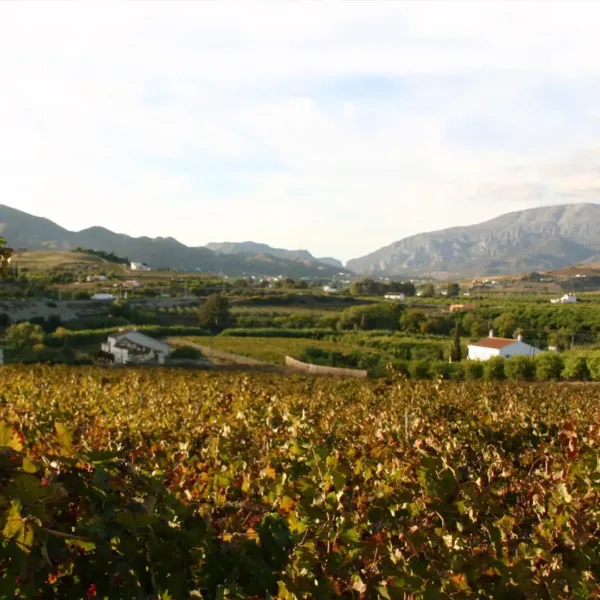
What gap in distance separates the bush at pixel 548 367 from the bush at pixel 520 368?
0.52m

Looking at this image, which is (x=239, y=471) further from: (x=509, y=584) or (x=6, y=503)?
(x=6, y=503)

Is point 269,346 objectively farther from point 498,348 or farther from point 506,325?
point 506,325

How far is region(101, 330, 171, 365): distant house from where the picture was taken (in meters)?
47.6

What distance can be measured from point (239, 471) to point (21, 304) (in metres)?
63.5

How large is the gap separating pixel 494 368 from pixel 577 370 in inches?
226

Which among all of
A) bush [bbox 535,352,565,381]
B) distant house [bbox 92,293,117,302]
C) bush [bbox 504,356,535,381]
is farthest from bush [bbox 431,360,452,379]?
distant house [bbox 92,293,117,302]

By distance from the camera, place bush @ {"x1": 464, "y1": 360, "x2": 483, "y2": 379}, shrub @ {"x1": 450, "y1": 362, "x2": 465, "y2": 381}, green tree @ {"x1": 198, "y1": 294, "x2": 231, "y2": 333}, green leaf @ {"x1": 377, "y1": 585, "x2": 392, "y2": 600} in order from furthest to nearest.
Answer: green tree @ {"x1": 198, "y1": 294, "x2": 231, "y2": 333} → bush @ {"x1": 464, "y1": 360, "x2": 483, "y2": 379} → shrub @ {"x1": 450, "y1": 362, "x2": 465, "y2": 381} → green leaf @ {"x1": 377, "y1": 585, "x2": 392, "y2": 600}

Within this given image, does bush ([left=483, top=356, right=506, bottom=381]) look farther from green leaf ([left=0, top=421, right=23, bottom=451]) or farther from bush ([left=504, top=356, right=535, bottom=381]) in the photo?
green leaf ([left=0, top=421, right=23, bottom=451])

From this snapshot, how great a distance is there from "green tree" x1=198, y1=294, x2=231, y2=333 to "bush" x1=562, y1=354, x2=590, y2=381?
37093 mm

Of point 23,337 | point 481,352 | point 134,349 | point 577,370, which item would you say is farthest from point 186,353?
point 577,370

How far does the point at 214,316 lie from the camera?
72938 millimetres

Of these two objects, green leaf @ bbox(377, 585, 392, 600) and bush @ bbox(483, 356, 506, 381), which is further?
bush @ bbox(483, 356, 506, 381)

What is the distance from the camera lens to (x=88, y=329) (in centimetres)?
6150

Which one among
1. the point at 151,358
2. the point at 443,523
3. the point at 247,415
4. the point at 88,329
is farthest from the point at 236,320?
the point at 443,523
